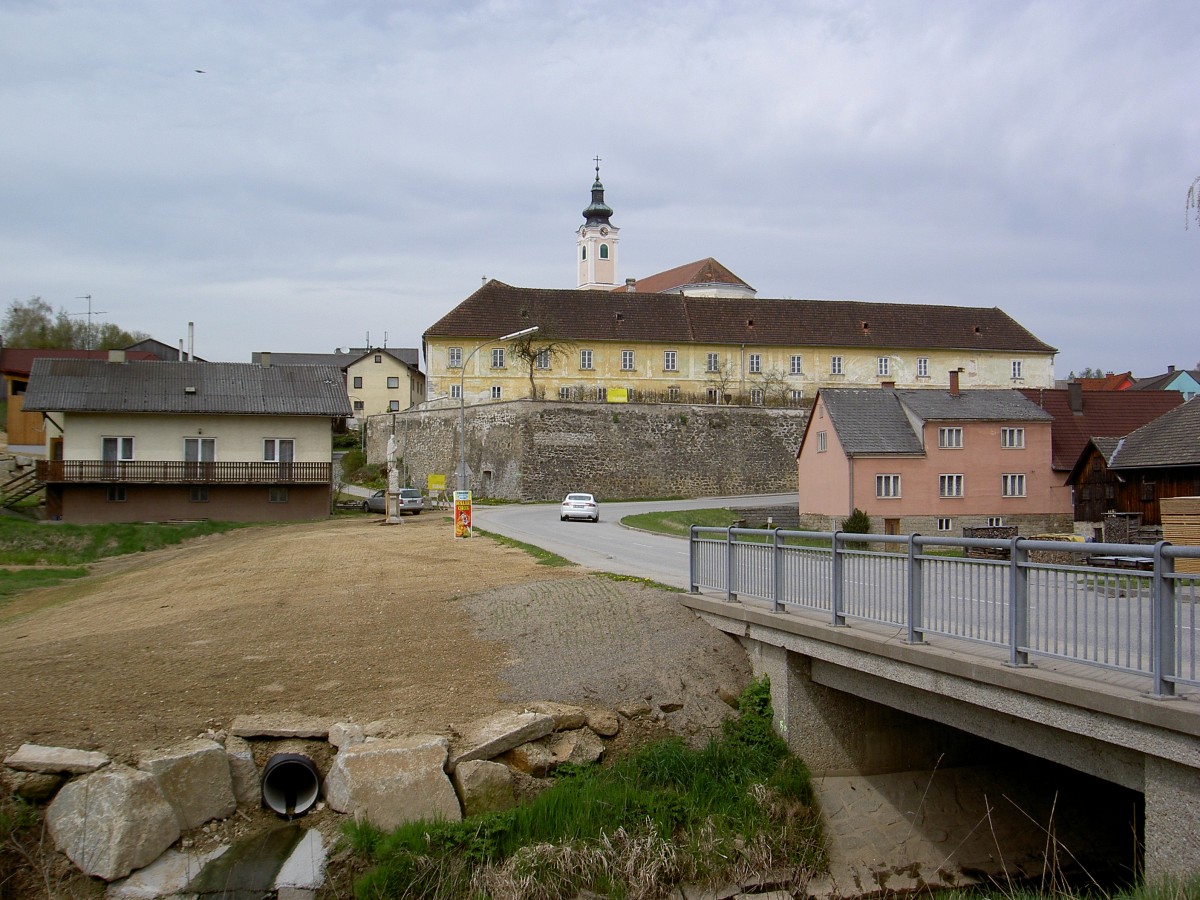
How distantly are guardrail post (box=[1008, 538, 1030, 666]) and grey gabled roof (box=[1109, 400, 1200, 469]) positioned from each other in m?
23.5

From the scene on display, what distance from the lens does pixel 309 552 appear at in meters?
26.7

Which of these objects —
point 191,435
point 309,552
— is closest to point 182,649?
point 309,552

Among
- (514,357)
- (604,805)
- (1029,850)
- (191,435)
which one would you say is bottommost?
(1029,850)

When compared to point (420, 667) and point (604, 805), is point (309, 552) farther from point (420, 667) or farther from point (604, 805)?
point (604, 805)

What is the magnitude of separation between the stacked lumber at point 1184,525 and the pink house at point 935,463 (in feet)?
87.3

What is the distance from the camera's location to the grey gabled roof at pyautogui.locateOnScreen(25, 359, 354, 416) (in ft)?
145

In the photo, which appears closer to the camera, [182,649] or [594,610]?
[182,649]

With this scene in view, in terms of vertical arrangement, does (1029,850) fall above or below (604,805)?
below

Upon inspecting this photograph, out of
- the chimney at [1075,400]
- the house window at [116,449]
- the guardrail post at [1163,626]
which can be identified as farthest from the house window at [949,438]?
the guardrail post at [1163,626]

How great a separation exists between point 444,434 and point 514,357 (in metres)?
8.36

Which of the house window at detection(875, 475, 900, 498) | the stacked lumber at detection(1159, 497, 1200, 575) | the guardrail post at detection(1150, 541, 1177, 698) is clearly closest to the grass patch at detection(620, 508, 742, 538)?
the house window at detection(875, 475, 900, 498)

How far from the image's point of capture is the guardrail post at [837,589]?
11.4 m

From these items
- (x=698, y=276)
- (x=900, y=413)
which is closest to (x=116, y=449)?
(x=900, y=413)

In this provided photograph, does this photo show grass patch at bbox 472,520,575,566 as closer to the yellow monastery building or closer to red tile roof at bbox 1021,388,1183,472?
red tile roof at bbox 1021,388,1183,472
